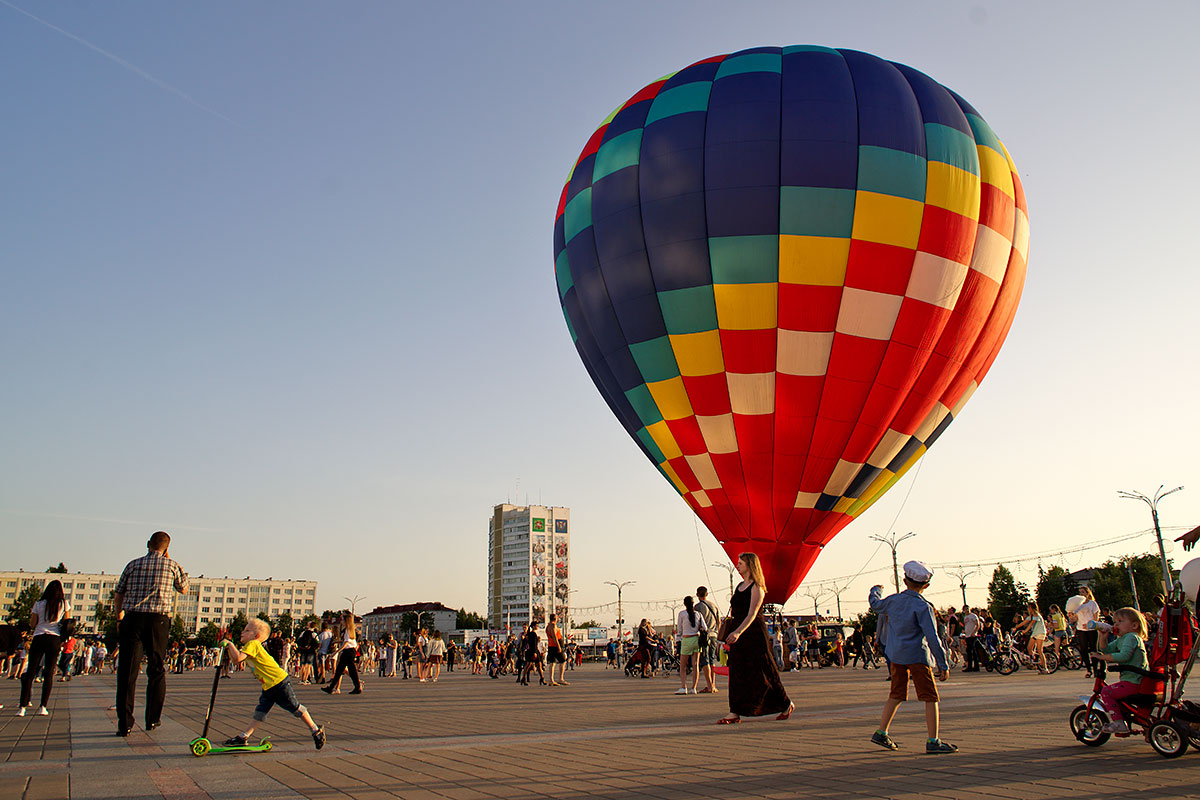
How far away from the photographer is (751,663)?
8.84 meters

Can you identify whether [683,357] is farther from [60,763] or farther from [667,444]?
[60,763]

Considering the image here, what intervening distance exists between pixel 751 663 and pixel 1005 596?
8681cm

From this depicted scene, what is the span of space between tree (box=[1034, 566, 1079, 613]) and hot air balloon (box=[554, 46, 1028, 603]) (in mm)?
71924

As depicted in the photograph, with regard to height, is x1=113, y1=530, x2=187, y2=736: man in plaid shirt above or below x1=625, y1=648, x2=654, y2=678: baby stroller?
above

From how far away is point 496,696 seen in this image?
593 inches

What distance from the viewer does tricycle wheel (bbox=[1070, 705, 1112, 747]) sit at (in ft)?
21.0

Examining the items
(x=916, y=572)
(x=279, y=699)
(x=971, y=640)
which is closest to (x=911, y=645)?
(x=916, y=572)

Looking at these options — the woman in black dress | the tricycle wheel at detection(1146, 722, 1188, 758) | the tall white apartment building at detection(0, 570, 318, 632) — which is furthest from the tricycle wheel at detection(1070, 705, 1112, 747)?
the tall white apartment building at detection(0, 570, 318, 632)

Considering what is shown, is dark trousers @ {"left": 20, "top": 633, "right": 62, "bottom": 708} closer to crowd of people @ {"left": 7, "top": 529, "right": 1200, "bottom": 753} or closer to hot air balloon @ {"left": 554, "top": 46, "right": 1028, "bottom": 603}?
crowd of people @ {"left": 7, "top": 529, "right": 1200, "bottom": 753}

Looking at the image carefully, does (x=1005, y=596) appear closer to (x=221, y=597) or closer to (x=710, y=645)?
(x=710, y=645)

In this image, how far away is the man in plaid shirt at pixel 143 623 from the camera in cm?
765

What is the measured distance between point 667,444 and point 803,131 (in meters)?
6.11

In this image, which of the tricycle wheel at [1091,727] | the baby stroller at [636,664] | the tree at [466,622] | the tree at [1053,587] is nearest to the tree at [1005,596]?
the tree at [1053,587]

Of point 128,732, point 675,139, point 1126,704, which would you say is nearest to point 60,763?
point 128,732
